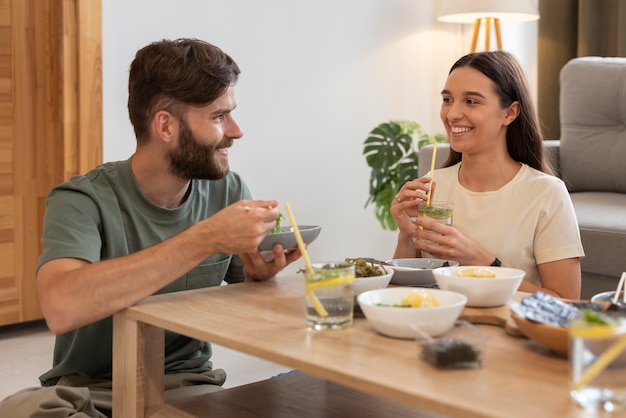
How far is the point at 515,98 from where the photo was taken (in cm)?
216

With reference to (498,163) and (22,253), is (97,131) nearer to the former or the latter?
(22,253)

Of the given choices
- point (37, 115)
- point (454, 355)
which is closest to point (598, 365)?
point (454, 355)

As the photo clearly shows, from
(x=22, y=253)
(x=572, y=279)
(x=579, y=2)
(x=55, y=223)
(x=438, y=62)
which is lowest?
(x=22, y=253)

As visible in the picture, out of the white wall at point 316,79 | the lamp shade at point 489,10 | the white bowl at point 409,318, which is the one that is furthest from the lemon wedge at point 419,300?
the lamp shade at point 489,10

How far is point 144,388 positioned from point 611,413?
2.81ft

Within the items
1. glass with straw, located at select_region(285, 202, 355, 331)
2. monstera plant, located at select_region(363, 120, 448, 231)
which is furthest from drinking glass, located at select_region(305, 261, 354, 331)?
monstera plant, located at select_region(363, 120, 448, 231)

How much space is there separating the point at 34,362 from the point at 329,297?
2.14 metres

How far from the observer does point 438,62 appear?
504cm

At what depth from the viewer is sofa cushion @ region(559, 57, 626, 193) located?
3.51 meters

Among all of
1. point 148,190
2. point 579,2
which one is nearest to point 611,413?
point 148,190

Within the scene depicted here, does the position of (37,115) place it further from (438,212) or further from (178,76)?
(438,212)

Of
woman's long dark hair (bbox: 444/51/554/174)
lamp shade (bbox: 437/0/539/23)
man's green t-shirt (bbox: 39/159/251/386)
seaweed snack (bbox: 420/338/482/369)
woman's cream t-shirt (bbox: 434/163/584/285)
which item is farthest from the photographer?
lamp shade (bbox: 437/0/539/23)

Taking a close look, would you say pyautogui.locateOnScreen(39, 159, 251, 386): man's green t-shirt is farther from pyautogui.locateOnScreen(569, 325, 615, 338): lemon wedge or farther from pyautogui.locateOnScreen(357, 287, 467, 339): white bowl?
pyautogui.locateOnScreen(569, 325, 615, 338): lemon wedge

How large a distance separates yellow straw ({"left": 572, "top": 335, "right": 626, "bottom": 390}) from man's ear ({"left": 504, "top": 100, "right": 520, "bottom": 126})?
1246 millimetres
